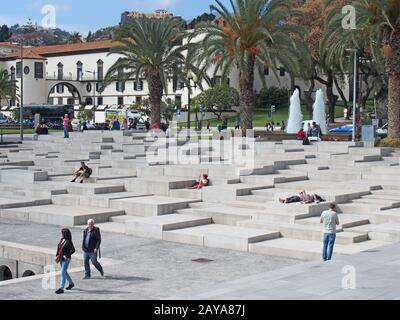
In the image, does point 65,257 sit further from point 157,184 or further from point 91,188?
point 157,184

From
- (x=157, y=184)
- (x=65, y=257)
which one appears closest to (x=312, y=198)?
(x=157, y=184)

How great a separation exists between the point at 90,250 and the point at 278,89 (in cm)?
7032

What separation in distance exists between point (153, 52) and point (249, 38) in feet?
31.9

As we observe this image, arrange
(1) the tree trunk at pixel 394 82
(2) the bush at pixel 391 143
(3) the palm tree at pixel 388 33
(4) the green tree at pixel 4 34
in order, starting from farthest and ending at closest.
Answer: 1. (4) the green tree at pixel 4 34
2. (2) the bush at pixel 391 143
3. (1) the tree trunk at pixel 394 82
4. (3) the palm tree at pixel 388 33

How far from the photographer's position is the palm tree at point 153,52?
149 ft

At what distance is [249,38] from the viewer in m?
37.6

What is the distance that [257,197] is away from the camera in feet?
75.5

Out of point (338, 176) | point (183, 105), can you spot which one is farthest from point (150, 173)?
point (183, 105)

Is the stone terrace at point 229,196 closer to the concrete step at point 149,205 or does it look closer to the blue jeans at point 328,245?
the concrete step at point 149,205

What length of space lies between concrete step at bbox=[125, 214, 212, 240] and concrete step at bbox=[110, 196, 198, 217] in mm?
1073

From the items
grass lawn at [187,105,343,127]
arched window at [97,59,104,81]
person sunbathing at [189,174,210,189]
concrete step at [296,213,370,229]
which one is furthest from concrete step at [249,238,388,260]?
arched window at [97,59,104,81]

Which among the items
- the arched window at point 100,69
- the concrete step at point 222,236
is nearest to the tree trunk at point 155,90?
the concrete step at point 222,236

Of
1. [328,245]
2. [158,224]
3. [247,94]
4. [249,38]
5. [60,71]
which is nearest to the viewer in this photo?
[328,245]
